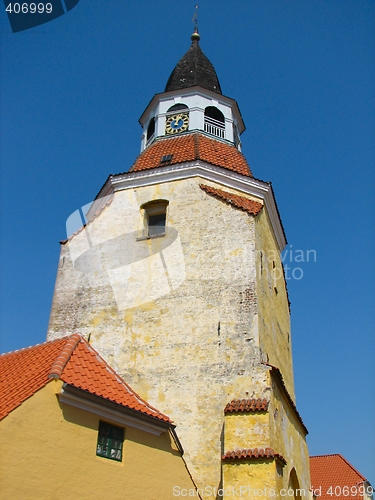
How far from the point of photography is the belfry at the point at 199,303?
38.9 ft

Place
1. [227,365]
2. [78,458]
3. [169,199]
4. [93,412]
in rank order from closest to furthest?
[78,458] → [93,412] → [227,365] → [169,199]

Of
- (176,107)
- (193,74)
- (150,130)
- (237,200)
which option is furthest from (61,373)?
(193,74)

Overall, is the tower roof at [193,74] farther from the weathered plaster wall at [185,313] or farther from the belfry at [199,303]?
the weathered plaster wall at [185,313]

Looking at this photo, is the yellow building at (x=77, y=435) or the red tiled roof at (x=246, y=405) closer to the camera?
the yellow building at (x=77, y=435)

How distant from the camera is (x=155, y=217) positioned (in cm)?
1622

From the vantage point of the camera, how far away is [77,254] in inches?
638

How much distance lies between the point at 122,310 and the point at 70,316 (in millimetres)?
1541

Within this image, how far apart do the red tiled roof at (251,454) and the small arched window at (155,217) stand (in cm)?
675

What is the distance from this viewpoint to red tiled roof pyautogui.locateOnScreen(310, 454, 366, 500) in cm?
2780

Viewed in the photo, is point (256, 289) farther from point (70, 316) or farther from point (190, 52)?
point (190, 52)

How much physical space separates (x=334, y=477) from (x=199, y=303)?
66.6 feet

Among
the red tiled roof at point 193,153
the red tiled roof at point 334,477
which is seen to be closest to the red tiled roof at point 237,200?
the red tiled roof at point 193,153

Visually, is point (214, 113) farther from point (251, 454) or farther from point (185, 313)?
point (251, 454)

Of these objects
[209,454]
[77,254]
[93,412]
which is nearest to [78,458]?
[93,412]
